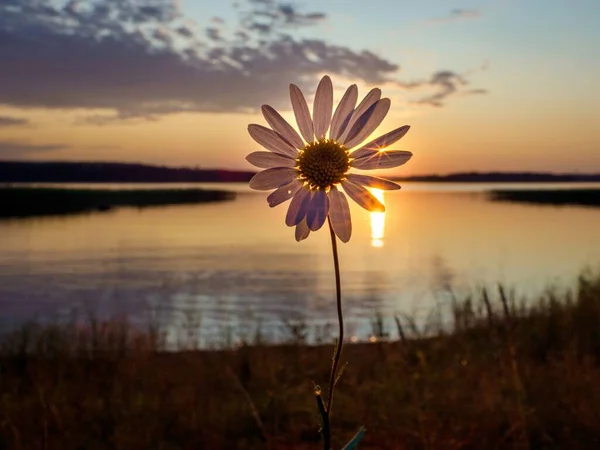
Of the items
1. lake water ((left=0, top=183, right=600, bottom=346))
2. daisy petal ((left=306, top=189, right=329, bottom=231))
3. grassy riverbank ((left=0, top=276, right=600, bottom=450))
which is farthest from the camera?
lake water ((left=0, top=183, right=600, bottom=346))

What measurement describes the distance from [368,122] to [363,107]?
0.04 m

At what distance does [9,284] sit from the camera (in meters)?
13.3

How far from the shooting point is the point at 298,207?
3.25ft

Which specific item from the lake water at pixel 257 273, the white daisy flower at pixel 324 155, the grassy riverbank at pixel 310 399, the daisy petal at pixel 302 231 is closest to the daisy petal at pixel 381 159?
the white daisy flower at pixel 324 155

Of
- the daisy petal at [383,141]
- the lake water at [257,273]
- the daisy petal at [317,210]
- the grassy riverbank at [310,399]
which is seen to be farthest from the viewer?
the lake water at [257,273]

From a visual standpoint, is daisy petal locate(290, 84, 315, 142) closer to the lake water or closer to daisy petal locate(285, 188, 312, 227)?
daisy petal locate(285, 188, 312, 227)

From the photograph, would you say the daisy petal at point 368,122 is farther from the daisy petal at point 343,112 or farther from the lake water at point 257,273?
the lake water at point 257,273

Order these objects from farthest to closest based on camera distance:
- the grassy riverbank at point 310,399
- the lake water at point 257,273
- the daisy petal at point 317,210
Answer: the lake water at point 257,273
the grassy riverbank at point 310,399
the daisy petal at point 317,210

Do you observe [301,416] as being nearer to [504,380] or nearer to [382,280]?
[504,380]

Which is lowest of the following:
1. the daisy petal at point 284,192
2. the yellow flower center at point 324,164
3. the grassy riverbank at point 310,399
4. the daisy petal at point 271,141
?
the grassy riverbank at point 310,399

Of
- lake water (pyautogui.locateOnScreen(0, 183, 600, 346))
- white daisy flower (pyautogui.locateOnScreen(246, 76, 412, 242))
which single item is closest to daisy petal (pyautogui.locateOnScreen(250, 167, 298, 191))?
white daisy flower (pyautogui.locateOnScreen(246, 76, 412, 242))

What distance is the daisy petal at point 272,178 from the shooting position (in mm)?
1008

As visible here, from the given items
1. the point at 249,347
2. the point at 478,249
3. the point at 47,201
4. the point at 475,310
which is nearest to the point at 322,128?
the point at 249,347

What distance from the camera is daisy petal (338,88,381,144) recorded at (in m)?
1.03
